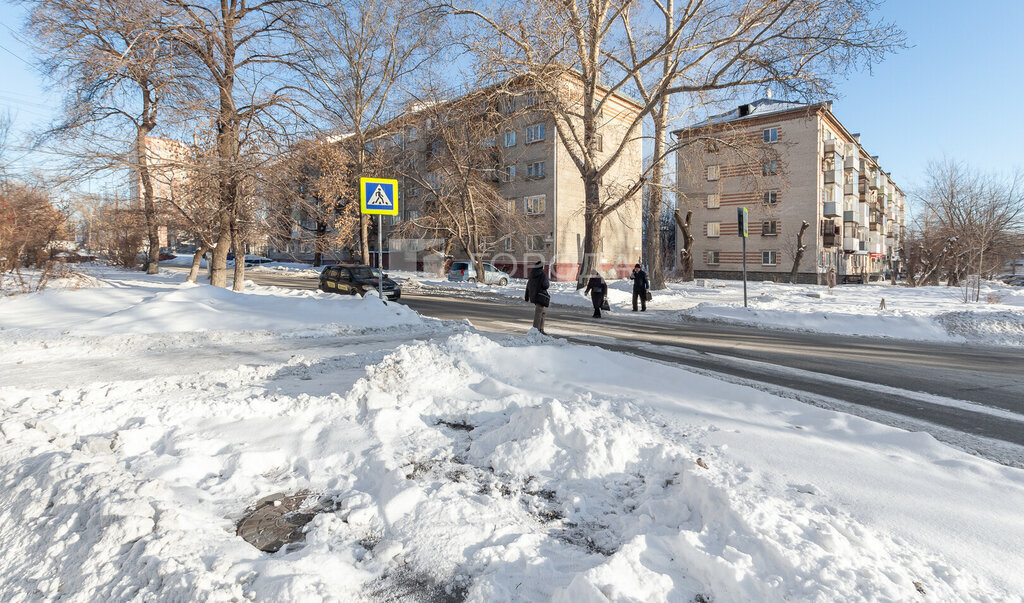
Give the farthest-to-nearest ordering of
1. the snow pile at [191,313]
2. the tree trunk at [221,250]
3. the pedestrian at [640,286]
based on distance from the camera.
Answer: the pedestrian at [640,286], the tree trunk at [221,250], the snow pile at [191,313]

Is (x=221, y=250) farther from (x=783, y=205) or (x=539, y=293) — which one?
(x=783, y=205)

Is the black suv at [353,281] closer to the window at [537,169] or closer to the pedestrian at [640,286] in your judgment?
the pedestrian at [640,286]

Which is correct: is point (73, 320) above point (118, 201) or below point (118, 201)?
below

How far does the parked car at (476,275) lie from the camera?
3031 centimetres

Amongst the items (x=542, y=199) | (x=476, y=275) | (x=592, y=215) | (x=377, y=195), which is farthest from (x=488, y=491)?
(x=542, y=199)

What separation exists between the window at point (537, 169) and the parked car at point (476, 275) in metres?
9.98

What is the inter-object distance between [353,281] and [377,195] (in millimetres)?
11009

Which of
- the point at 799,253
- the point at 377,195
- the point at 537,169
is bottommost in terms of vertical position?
the point at 799,253

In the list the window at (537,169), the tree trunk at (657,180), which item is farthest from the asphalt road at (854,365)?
the window at (537,169)

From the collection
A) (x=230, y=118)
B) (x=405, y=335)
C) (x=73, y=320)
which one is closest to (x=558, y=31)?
(x=230, y=118)

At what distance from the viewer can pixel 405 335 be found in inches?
401

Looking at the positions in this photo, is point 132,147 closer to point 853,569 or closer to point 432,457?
point 432,457

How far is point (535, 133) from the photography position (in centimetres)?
3766

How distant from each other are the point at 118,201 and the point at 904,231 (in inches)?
2451
